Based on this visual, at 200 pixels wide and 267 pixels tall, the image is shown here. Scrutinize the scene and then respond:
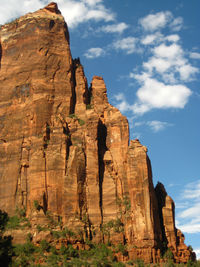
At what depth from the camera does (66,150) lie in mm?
68688

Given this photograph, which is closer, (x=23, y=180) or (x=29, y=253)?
(x=29, y=253)

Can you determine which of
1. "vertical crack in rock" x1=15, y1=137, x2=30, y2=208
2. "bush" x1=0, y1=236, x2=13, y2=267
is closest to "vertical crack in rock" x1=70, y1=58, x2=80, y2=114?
"vertical crack in rock" x1=15, y1=137, x2=30, y2=208

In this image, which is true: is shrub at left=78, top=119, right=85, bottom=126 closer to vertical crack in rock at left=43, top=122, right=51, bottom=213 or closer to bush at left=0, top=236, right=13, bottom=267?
vertical crack in rock at left=43, top=122, right=51, bottom=213

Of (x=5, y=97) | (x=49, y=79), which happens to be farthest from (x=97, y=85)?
(x=5, y=97)

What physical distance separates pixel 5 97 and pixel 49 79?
7594 mm

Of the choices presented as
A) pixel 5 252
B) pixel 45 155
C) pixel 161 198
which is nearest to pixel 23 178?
pixel 45 155

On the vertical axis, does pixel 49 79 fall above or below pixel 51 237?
above

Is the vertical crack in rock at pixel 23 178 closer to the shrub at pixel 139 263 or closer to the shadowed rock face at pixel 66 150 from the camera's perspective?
the shadowed rock face at pixel 66 150

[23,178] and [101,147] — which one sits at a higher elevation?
[101,147]

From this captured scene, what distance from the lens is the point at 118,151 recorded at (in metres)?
72.2

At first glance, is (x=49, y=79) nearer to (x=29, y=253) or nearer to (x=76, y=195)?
(x=76, y=195)

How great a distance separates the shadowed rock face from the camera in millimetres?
65438

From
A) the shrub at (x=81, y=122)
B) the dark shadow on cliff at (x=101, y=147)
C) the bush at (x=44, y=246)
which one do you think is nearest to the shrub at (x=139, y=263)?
the dark shadow on cliff at (x=101, y=147)

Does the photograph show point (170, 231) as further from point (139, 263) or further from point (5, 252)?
point (5, 252)
